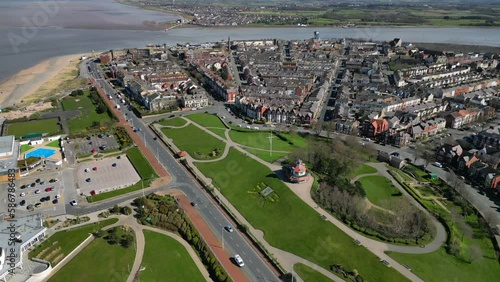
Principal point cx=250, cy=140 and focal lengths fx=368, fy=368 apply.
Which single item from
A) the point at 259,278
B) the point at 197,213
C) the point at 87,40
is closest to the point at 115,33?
the point at 87,40

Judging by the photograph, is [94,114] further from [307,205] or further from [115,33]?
[115,33]

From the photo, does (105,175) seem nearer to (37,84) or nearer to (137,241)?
(137,241)

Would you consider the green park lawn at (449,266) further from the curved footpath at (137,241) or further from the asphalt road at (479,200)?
the curved footpath at (137,241)

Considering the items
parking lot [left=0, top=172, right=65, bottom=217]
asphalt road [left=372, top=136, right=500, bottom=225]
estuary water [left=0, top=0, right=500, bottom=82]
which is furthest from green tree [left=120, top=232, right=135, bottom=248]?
estuary water [left=0, top=0, right=500, bottom=82]

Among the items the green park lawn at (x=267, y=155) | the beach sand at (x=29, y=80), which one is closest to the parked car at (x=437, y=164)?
the green park lawn at (x=267, y=155)

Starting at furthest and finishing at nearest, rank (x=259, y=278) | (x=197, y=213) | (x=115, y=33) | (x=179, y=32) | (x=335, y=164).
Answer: (x=179, y=32) < (x=115, y=33) < (x=335, y=164) < (x=197, y=213) < (x=259, y=278)

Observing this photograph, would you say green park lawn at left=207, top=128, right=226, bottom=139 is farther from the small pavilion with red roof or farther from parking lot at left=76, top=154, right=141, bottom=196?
the small pavilion with red roof

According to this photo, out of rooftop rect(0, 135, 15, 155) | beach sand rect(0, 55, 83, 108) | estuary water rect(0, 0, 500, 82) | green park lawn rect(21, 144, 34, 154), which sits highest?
estuary water rect(0, 0, 500, 82)
